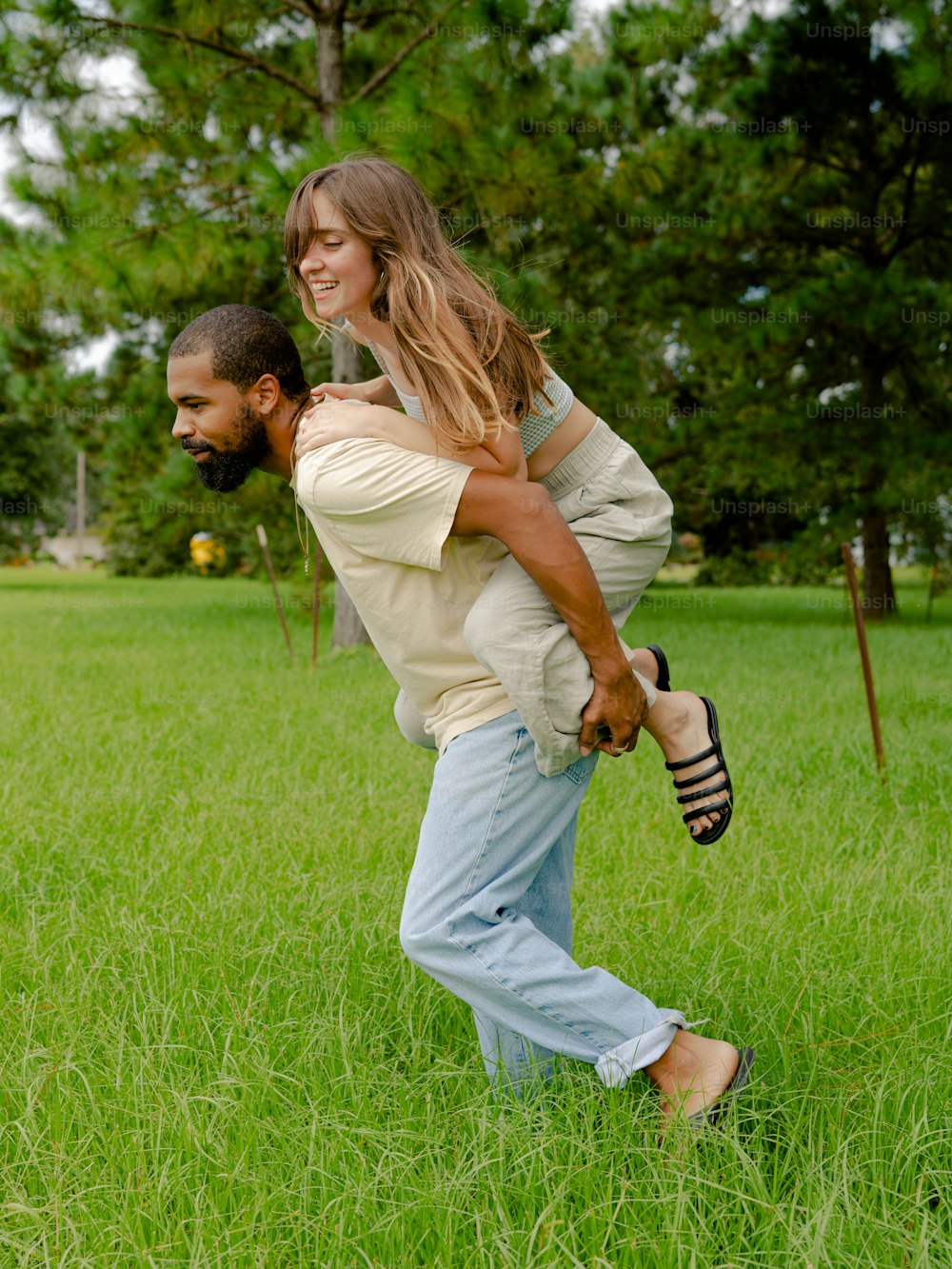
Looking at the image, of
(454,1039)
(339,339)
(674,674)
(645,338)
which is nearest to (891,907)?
(454,1039)

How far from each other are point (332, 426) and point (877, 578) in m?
13.8

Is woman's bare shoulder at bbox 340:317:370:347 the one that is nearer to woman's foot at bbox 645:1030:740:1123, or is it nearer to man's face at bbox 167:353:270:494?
man's face at bbox 167:353:270:494

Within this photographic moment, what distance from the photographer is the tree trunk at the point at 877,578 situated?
46.2 ft

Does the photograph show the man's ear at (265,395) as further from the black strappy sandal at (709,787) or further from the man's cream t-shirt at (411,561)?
the black strappy sandal at (709,787)

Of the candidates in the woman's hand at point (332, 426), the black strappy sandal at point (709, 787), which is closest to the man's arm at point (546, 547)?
the woman's hand at point (332, 426)

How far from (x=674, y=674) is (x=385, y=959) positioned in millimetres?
5506

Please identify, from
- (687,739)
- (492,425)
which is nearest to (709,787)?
(687,739)

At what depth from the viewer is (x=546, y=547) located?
5.33ft

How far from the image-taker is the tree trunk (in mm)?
14078

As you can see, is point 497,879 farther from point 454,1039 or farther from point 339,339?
point 339,339

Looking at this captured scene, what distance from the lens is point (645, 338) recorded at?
19.2m

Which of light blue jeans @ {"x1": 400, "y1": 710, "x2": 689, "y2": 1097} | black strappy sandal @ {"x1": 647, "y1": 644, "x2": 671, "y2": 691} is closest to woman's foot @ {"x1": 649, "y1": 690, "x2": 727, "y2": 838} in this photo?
black strappy sandal @ {"x1": 647, "y1": 644, "x2": 671, "y2": 691}

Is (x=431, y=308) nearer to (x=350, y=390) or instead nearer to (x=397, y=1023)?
(x=350, y=390)

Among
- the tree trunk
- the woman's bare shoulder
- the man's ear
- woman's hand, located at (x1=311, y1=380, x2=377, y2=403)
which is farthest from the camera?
the tree trunk
